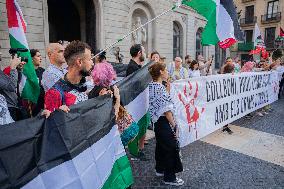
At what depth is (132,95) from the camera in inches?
154

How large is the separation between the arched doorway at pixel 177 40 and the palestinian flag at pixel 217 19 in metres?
14.0

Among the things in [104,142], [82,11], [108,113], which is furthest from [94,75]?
[82,11]

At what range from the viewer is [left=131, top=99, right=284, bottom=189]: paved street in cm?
394

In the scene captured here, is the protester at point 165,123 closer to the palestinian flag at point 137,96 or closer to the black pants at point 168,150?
the black pants at point 168,150

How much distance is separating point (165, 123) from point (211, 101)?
2106 mm

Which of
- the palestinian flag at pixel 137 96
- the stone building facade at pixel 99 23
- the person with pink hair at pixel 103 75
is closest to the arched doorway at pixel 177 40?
the stone building facade at pixel 99 23

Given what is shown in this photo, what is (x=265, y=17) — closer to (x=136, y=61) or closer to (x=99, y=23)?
(x=99, y=23)

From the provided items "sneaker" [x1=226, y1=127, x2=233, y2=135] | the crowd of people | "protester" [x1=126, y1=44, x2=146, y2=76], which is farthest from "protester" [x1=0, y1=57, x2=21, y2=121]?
"sneaker" [x1=226, y1=127, x2=233, y2=135]

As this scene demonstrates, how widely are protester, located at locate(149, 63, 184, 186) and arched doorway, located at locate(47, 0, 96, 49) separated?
9.60 metres

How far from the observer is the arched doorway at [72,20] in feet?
42.7

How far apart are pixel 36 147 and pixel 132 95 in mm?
2098

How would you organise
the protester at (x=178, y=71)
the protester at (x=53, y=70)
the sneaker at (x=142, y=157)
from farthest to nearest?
the protester at (x=178, y=71) < the sneaker at (x=142, y=157) < the protester at (x=53, y=70)

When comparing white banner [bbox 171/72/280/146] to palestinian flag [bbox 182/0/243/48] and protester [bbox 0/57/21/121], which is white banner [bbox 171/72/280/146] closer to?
palestinian flag [bbox 182/0/243/48]

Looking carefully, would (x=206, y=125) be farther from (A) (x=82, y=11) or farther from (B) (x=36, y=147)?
(A) (x=82, y=11)
